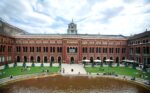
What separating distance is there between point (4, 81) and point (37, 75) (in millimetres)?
9201

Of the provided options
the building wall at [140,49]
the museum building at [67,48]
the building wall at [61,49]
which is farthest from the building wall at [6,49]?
the building wall at [140,49]

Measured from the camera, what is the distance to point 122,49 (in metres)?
70.4

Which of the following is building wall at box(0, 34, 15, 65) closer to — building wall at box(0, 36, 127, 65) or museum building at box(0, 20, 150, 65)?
museum building at box(0, 20, 150, 65)

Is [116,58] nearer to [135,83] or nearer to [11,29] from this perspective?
[135,83]

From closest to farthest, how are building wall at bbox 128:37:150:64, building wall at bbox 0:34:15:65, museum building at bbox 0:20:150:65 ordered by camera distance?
building wall at bbox 128:37:150:64
building wall at bbox 0:34:15:65
museum building at bbox 0:20:150:65

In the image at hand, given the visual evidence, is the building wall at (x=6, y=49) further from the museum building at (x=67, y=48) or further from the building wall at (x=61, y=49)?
the building wall at (x=61, y=49)

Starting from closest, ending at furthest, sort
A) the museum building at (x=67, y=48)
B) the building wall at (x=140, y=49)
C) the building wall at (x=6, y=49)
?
the building wall at (x=140, y=49) < the building wall at (x=6, y=49) < the museum building at (x=67, y=48)

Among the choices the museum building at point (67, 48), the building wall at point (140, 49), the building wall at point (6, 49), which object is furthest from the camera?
the museum building at point (67, 48)

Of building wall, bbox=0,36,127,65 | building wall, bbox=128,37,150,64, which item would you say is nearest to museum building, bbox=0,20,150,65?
building wall, bbox=0,36,127,65

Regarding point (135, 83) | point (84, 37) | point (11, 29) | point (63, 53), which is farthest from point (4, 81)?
point (11, 29)

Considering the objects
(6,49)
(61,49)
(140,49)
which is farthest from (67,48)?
(140,49)

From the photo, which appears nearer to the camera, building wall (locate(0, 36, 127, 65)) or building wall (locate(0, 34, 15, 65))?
building wall (locate(0, 34, 15, 65))

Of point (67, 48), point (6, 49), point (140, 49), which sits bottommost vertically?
point (140, 49)

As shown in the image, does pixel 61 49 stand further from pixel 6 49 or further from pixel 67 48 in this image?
pixel 6 49
